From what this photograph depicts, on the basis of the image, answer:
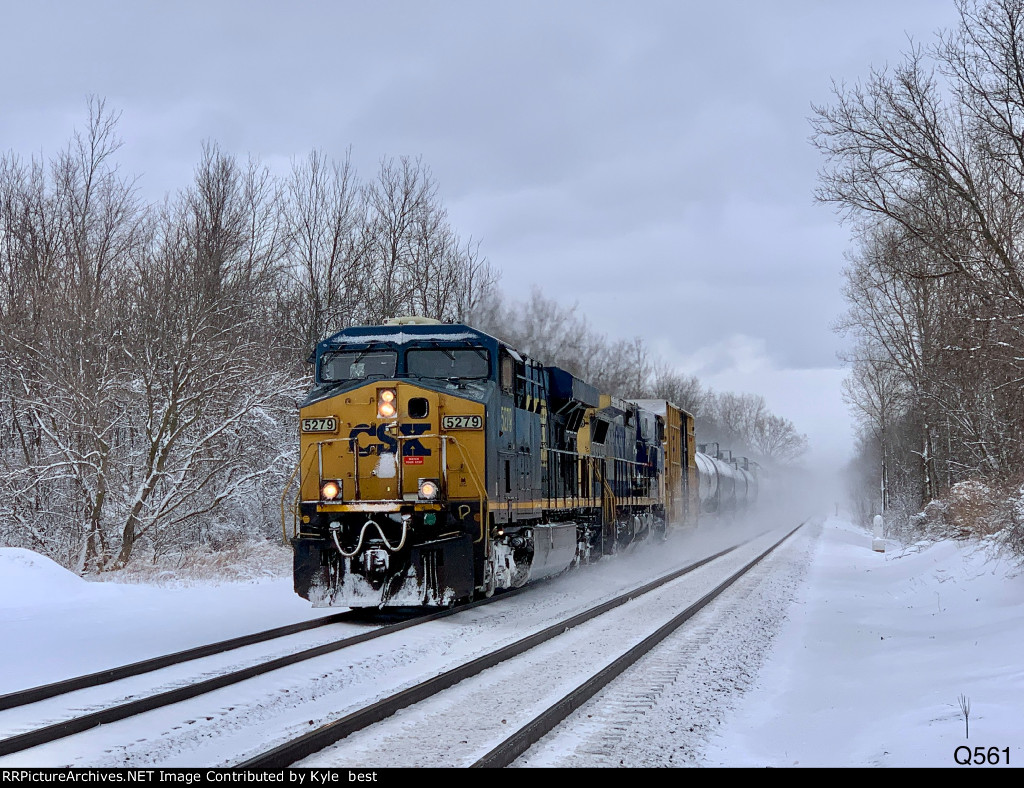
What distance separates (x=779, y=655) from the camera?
9.14 m

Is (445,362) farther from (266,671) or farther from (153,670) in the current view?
(153,670)

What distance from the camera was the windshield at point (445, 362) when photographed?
11.9 m

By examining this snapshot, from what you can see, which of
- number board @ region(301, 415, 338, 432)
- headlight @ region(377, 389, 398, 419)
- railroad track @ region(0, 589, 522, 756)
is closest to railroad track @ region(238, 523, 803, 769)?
railroad track @ region(0, 589, 522, 756)

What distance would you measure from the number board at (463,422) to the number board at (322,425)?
4.82 ft

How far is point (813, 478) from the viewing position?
130 meters

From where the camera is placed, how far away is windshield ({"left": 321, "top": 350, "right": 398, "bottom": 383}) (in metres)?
12.0

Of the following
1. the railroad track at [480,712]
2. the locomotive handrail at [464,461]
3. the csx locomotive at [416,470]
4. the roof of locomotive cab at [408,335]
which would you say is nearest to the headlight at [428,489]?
the csx locomotive at [416,470]

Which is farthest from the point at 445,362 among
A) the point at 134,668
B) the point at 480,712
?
the point at 480,712

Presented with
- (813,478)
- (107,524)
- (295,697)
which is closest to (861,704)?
(295,697)

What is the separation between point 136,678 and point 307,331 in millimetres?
19144

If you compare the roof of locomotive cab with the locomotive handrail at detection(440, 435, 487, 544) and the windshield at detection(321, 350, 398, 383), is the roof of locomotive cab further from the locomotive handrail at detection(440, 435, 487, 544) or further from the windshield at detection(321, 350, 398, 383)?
the locomotive handrail at detection(440, 435, 487, 544)

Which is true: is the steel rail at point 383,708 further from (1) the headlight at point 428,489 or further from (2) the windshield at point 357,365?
(2) the windshield at point 357,365

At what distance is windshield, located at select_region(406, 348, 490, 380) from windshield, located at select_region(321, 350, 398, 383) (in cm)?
28
